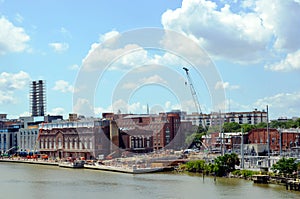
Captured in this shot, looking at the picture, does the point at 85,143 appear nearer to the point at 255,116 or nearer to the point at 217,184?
the point at 217,184

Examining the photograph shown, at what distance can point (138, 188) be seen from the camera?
821 inches

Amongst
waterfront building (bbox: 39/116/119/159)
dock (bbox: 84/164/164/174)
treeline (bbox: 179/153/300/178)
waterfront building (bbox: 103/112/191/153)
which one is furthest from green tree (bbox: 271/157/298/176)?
waterfront building (bbox: 103/112/191/153)

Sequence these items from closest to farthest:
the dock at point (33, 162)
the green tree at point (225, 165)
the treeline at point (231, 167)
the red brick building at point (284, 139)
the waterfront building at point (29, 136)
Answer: the treeline at point (231, 167), the green tree at point (225, 165), the red brick building at point (284, 139), the dock at point (33, 162), the waterfront building at point (29, 136)

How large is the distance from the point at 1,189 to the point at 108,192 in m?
4.95

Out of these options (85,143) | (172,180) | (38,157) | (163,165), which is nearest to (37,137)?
(38,157)

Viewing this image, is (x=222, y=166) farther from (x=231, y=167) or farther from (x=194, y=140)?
(x=194, y=140)

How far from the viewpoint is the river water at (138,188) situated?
18.6 metres

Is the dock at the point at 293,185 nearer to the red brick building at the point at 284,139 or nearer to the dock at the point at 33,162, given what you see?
the red brick building at the point at 284,139

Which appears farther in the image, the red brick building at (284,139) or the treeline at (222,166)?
the red brick building at (284,139)

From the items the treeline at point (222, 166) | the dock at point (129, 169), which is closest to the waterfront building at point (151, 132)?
the dock at point (129, 169)

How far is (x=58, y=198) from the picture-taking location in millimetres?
18141

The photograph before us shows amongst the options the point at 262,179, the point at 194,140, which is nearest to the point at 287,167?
the point at 262,179

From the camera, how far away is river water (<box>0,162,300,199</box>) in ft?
61.0

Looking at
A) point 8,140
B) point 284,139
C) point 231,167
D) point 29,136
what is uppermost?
point 284,139
